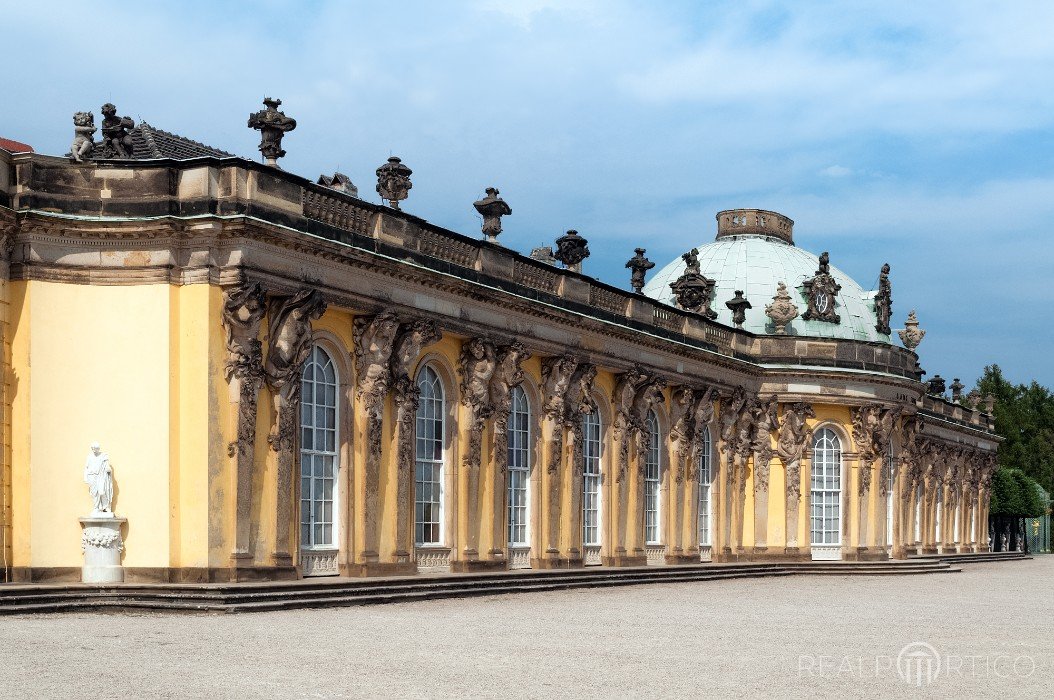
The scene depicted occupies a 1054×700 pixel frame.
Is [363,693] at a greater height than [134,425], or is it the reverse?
[134,425]

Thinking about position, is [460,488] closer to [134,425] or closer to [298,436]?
[298,436]

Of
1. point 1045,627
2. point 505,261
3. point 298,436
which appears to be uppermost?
point 505,261

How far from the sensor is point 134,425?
23.5 meters

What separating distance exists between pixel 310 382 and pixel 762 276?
25.4m

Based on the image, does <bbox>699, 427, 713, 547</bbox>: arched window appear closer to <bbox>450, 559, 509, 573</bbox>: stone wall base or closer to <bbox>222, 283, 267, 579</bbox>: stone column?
<bbox>450, 559, 509, 573</bbox>: stone wall base

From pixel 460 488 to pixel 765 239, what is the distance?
24.1m

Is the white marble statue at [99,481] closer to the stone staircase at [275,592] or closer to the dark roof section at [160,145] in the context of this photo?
the stone staircase at [275,592]

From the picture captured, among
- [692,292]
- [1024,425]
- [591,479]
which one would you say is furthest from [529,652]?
[1024,425]

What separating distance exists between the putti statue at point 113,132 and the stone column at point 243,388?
14.5ft

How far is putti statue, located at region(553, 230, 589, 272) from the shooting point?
35.2 m

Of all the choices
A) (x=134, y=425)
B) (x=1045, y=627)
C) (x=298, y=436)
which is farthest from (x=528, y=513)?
(x=1045, y=627)

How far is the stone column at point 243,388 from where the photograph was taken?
23344 mm

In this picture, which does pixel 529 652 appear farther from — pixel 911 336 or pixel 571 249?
pixel 911 336

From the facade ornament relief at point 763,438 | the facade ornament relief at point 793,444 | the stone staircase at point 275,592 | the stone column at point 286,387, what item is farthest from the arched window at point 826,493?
the stone column at point 286,387
